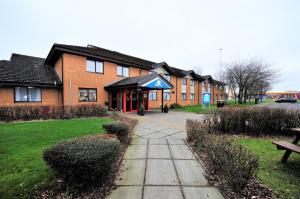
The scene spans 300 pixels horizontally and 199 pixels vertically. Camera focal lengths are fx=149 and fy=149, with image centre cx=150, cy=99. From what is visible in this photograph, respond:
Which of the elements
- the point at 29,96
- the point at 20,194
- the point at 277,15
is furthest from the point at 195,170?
the point at 29,96

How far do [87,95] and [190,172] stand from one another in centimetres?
1488

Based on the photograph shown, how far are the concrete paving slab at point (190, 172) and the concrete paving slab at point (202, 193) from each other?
169 millimetres

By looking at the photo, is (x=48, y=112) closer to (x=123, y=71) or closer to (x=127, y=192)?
(x=123, y=71)

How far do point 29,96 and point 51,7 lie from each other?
8.05 meters

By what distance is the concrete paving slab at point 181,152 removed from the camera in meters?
4.55

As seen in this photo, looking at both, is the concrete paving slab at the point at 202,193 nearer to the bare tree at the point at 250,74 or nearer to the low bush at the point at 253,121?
the low bush at the point at 253,121

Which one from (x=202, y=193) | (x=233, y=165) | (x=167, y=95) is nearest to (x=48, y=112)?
(x=202, y=193)

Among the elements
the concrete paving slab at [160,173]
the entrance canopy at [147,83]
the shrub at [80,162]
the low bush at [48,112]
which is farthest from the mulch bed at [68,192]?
the entrance canopy at [147,83]

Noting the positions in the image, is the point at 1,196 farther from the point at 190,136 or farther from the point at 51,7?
the point at 51,7

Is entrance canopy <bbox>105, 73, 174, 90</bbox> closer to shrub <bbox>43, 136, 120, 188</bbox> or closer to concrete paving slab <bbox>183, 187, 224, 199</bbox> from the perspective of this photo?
shrub <bbox>43, 136, 120, 188</bbox>

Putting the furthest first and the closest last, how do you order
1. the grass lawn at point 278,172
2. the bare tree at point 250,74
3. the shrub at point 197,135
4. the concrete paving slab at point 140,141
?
1. the bare tree at point 250,74
2. the concrete paving slab at point 140,141
3. the shrub at point 197,135
4. the grass lawn at point 278,172

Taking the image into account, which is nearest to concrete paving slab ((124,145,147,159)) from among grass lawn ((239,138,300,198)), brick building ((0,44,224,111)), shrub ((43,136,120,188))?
shrub ((43,136,120,188))

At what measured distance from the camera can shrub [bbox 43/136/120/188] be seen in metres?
2.51

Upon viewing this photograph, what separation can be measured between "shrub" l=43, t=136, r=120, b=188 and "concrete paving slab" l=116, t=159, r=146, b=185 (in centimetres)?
52
